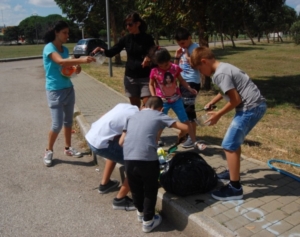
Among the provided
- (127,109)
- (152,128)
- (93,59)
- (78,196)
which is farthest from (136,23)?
(78,196)

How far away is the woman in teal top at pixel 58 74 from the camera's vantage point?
4418 mm

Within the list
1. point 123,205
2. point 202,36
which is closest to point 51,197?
point 123,205

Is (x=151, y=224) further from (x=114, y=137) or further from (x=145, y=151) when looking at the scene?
(x=114, y=137)

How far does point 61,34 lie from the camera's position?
446 centimetres

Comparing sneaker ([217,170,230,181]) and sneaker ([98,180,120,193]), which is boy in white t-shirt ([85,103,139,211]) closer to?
sneaker ([98,180,120,193])

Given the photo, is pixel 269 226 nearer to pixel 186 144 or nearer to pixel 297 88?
pixel 186 144

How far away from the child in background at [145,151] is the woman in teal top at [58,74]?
153 centimetres

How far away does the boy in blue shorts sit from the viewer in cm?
309

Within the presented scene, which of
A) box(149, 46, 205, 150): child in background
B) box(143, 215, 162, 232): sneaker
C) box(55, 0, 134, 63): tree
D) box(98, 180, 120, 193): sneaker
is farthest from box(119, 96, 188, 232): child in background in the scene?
box(55, 0, 134, 63): tree

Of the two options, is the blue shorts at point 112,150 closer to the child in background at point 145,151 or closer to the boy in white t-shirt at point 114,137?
the boy in white t-shirt at point 114,137

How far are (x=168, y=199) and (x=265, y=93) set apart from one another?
7.56 m

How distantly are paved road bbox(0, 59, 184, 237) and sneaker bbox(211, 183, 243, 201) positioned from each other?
566 mm

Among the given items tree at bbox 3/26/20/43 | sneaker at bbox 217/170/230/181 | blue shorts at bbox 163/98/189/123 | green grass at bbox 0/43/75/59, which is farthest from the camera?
tree at bbox 3/26/20/43

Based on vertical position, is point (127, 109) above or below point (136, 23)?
below
